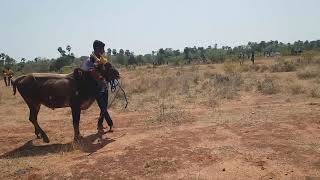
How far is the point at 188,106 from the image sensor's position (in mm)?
13664

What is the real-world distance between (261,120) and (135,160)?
4077 millimetres

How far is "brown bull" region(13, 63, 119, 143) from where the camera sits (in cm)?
952

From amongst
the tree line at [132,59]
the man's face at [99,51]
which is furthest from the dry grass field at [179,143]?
the tree line at [132,59]

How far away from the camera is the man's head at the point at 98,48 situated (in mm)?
9961

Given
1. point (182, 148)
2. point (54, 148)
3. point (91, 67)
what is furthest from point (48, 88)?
point (182, 148)

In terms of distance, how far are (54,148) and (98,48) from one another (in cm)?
248

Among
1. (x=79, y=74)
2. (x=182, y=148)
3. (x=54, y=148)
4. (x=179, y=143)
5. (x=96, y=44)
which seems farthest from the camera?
(x=96, y=44)

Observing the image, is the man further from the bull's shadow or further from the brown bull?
the bull's shadow

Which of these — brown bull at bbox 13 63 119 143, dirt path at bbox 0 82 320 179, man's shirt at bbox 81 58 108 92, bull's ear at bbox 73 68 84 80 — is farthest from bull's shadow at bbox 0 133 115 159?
bull's ear at bbox 73 68 84 80

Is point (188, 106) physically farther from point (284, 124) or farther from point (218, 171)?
point (218, 171)

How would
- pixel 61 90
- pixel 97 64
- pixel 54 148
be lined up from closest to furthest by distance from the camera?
pixel 54 148 < pixel 61 90 < pixel 97 64

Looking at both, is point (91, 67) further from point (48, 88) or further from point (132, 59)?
point (132, 59)

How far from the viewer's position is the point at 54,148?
355 inches

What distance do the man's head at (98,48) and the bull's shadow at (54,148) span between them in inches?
76.8
